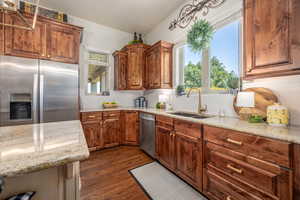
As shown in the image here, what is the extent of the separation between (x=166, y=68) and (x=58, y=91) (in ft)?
7.20

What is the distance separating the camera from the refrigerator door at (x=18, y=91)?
1.98 meters

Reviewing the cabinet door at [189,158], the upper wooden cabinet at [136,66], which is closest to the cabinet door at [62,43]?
the upper wooden cabinet at [136,66]

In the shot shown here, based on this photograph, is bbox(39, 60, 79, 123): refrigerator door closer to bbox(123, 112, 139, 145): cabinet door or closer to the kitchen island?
bbox(123, 112, 139, 145): cabinet door

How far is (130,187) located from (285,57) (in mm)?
2244

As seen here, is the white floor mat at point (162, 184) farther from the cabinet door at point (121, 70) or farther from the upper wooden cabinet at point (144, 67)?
the cabinet door at point (121, 70)

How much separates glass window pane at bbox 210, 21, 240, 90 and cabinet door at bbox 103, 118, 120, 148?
2328mm

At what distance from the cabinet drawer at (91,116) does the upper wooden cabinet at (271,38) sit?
111 inches

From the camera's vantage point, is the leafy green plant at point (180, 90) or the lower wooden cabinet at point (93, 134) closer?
the leafy green plant at point (180, 90)

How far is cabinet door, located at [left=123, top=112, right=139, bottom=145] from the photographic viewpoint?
130 inches

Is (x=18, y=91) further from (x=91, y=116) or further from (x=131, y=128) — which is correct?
(x=131, y=128)

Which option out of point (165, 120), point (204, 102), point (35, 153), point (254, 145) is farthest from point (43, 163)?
point (204, 102)

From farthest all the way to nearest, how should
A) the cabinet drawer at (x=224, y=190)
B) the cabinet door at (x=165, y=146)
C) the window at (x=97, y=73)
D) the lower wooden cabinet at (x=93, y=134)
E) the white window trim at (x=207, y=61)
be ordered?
the window at (x=97, y=73) → the lower wooden cabinet at (x=93, y=134) → the cabinet door at (x=165, y=146) → the white window trim at (x=207, y=61) → the cabinet drawer at (x=224, y=190)

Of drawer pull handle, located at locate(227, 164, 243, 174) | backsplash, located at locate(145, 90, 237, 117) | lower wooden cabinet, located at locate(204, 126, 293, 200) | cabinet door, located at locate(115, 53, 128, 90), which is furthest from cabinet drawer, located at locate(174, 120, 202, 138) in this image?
cabinet door, located at locate(115, 53, 128, 90)

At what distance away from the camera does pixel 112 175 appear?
6.91 ft
